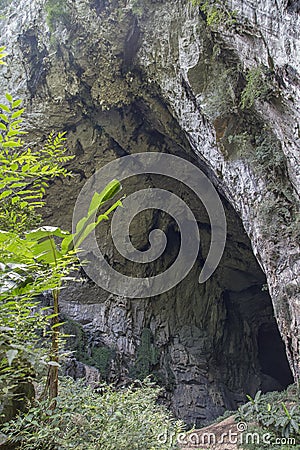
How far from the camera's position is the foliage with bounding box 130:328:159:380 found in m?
8.15

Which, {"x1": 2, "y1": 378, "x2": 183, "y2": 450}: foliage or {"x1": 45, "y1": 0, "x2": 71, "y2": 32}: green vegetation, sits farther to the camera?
{"x1": 45, "y1": 0, "x2": 71, "y2": 32}: green vegetation

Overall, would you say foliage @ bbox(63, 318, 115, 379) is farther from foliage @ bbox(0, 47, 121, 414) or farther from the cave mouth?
foliage @ bbox(0, 47, 121, 414)

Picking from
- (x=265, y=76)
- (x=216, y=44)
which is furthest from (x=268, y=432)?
(x=216, y=44)

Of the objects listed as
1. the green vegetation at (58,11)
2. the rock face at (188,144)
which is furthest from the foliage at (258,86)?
the green vegetation at (58,11)

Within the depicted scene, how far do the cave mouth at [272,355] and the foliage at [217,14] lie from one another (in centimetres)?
897

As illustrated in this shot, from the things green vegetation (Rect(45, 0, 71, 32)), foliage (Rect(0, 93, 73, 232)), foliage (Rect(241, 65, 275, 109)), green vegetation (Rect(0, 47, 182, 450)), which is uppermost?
green vegetation (Rect(45, 0, 71, 32))

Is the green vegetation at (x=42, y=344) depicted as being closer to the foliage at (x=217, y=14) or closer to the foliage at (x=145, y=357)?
the foliage at (x=217, y=14)

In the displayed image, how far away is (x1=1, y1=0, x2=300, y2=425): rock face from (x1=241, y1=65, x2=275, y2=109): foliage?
19 mm

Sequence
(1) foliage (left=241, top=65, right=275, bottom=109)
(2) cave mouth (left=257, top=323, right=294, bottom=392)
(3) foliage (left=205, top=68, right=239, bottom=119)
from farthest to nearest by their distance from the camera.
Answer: (2) cave mouth (left=257, top=323, right=294, bottom=392) < (3) foliage (left=205, top=68, right=239, bottom=119) < (1) foliage (left=241, top=65, right=275, bottom=109)

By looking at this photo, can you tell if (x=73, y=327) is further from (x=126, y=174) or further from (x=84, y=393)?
(x=84, y=393)

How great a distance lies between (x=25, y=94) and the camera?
702cm

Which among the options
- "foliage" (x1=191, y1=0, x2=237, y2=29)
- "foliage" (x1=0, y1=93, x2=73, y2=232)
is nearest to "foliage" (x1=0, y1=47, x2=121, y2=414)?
"foliage" (x1=0, y1=93, x2=73, y2=232)

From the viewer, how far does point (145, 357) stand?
841 cm

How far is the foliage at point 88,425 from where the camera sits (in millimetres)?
1428
